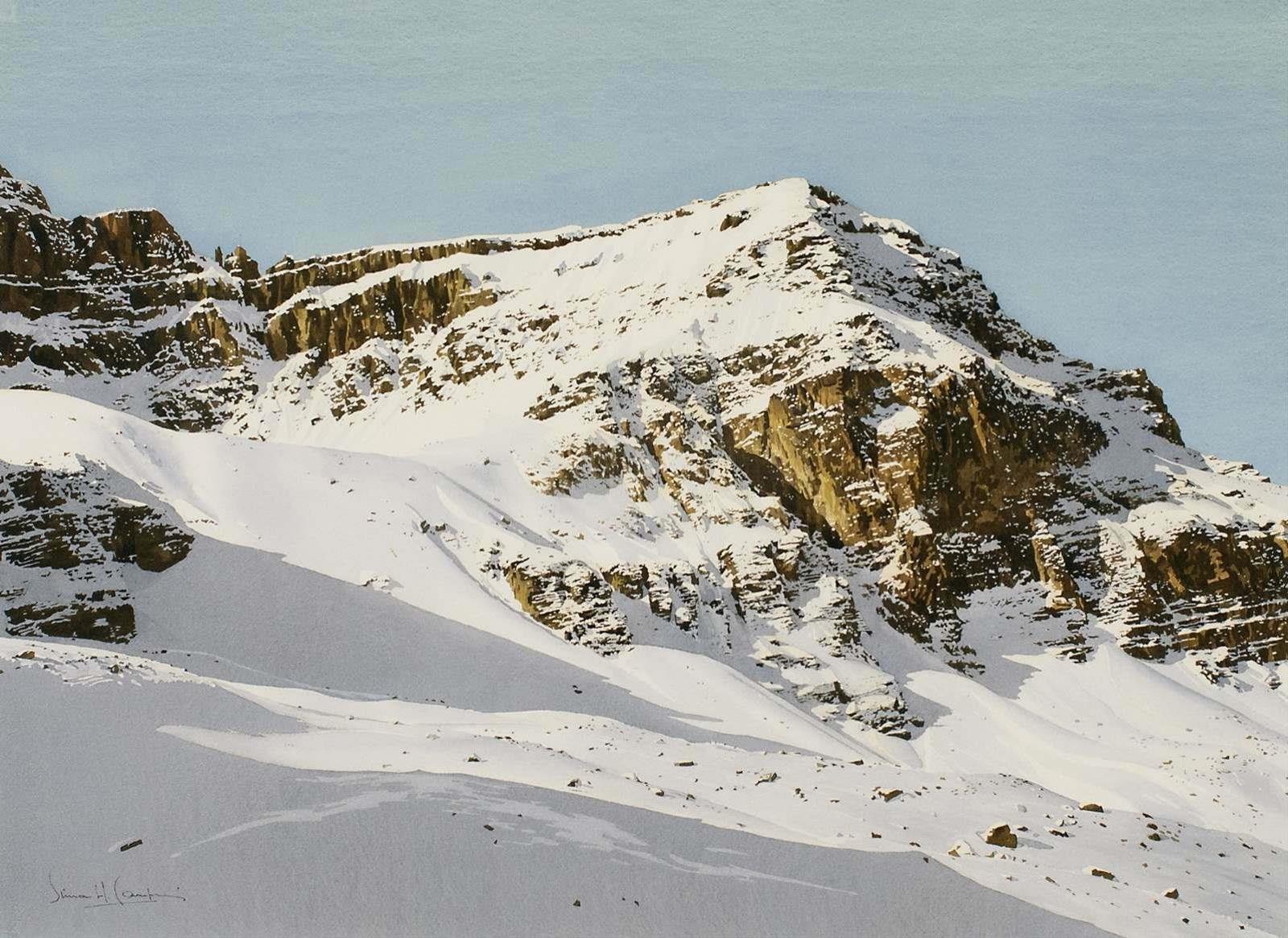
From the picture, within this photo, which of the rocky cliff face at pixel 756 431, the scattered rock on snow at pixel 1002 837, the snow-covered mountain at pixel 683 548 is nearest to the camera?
the scattered rock on snow at pixel 1002 837

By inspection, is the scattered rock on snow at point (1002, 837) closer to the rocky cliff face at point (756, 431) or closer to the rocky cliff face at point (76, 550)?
the rocky cliff face at point (756, 431)

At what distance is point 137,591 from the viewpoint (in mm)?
47125

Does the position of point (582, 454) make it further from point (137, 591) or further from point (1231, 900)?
point (1231, 900)

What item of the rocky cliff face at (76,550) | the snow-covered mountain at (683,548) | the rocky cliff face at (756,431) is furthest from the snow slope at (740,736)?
the rocky cliff face at (756,431)

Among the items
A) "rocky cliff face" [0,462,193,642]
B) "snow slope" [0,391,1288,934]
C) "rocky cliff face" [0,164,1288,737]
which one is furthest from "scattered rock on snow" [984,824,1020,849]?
"rocky cliff face" [0,462,193,642]

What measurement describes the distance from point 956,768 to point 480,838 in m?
40.4
